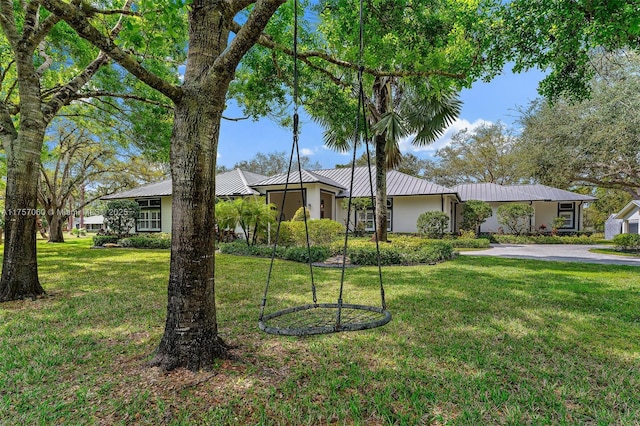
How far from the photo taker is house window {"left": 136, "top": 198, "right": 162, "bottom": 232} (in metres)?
19.0

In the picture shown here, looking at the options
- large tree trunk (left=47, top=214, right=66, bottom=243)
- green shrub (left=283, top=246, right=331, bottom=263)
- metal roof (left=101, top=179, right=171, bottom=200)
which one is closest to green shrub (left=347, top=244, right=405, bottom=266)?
green shrub (left=283, top=246, right=331, bottom=263)

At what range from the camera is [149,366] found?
8.31 ft

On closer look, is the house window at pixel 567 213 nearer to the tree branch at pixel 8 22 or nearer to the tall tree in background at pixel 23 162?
the tall tree in background at pixel 23 162

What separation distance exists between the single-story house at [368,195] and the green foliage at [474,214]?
82cm

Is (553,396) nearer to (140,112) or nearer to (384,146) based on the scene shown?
(384,146)

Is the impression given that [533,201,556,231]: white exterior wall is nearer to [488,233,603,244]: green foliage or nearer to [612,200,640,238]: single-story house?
[488,233,603,244]: green foliage

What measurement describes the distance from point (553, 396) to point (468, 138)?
3104 centimetres

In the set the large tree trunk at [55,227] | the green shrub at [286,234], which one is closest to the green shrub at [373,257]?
the green shrub at [286,234]

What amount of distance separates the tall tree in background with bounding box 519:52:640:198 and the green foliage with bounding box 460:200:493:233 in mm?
3293

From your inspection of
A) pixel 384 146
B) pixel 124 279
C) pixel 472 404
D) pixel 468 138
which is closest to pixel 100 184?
pixel 124 279

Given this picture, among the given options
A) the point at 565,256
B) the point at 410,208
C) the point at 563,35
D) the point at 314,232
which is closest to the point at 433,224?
the point at 410,208

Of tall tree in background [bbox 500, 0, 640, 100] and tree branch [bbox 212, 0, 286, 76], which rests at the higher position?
tall tree in background [bbox 500, 0, 640, 100]

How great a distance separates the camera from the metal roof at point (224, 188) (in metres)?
17.6

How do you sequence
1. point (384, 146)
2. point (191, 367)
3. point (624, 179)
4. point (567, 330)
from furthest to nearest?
point (624, 179)
point (384, 146)
point (567, 330)
point (191, 367)
